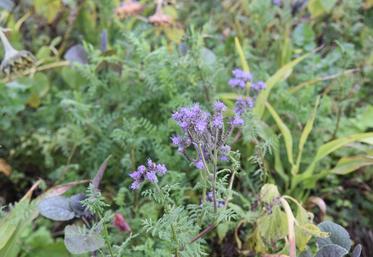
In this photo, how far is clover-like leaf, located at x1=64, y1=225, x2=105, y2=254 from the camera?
98 centimetres

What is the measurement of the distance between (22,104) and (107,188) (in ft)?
1.16

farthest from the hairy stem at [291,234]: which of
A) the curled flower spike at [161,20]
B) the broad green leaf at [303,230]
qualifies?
the curled flower spike at [161,20]

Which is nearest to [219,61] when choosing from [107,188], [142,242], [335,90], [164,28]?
[164,28]

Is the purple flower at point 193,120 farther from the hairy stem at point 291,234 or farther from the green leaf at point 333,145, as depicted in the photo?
the green leaf at point 333,145

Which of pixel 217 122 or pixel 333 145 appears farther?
pixel 333 145

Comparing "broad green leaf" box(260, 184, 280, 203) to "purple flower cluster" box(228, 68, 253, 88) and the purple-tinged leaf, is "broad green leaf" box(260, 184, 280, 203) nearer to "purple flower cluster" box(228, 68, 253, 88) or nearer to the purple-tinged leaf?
"purple flower cluster" box(228, 68, 253, 88)

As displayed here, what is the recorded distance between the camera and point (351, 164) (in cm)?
138

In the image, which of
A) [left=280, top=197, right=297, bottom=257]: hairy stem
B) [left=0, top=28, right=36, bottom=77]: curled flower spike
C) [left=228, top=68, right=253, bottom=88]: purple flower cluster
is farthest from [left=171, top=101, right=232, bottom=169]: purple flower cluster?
[left=0, top=28, right=36, bottom=77]: curled flower spike

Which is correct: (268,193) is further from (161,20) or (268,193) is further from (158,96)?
(161,20)

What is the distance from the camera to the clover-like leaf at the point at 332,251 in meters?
0.97

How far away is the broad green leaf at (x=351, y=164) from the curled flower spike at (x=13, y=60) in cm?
87

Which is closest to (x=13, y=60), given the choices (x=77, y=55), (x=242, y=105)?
(x=77, y=55)

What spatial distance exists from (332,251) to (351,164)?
0.44m

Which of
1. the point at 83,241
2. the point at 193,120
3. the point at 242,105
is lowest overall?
the point at 83,241
